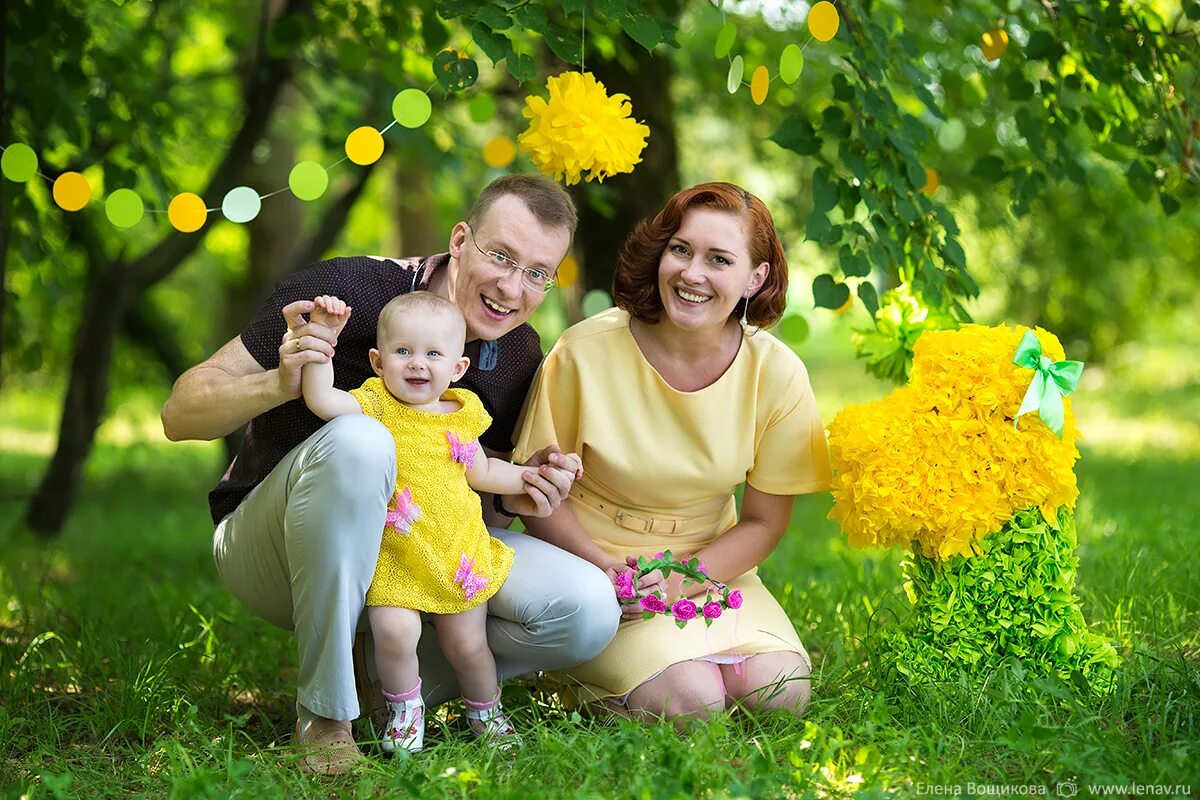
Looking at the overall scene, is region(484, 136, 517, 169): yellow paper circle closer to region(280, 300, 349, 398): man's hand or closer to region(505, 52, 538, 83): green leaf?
region(505, 52, 538, 83): green leaf

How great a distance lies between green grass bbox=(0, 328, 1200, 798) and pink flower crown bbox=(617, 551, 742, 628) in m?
0.22

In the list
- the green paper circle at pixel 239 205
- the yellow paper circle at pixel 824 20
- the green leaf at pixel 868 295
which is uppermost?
the yellow paper circle at pixel 824 20

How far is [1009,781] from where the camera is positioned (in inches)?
82.1

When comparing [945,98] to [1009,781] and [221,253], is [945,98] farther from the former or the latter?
Result: [221,253]

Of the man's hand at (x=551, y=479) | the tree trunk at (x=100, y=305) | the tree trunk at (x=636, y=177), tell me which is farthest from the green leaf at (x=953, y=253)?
the tree trunk at (x=100, y=305)

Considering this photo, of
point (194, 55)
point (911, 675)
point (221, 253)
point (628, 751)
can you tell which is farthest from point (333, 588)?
point (221, 253)

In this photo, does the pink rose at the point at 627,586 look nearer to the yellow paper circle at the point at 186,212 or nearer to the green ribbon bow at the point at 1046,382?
the green ribbon bow at the point at 1046,382

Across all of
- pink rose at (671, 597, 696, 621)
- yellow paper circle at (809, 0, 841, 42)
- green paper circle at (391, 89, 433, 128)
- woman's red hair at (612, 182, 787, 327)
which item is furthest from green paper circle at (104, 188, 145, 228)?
yellow paper circle at (809, 0, 841, 42)

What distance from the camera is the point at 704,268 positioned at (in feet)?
8.05

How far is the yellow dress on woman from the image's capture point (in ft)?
8.37

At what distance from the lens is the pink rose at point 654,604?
246 centimetres

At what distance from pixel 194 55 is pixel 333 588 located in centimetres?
697

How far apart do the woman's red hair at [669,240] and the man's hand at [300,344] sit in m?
0.69

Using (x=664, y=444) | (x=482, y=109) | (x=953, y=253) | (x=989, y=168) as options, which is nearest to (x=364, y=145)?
(x=482, y=109)
